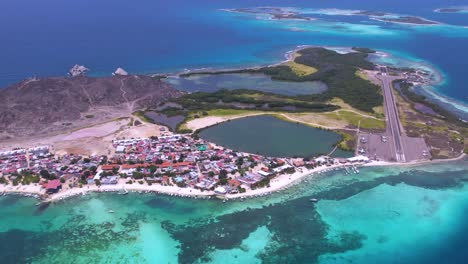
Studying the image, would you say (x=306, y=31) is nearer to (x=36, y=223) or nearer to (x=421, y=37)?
(x=421, y=37)

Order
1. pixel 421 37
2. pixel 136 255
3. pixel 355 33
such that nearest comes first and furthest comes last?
1. pixel 136 255
2. pixel 421 37
3. pixel 355 33

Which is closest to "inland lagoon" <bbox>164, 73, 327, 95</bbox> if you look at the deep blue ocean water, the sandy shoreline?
the deep blue ocean water

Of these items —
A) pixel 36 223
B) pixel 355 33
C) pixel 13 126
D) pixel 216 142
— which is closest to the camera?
pixel 36 223

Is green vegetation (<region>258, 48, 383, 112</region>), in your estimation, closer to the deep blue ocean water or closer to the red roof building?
the deep blue ocean water

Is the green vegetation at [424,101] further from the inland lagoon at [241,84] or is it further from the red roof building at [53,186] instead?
the red roof building at [53,186]

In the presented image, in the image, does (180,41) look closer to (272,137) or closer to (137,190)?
(272,137)

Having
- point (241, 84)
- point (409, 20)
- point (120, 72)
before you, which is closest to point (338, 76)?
point (241, 84)

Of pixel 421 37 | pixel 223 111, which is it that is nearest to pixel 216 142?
pixel 223 111
